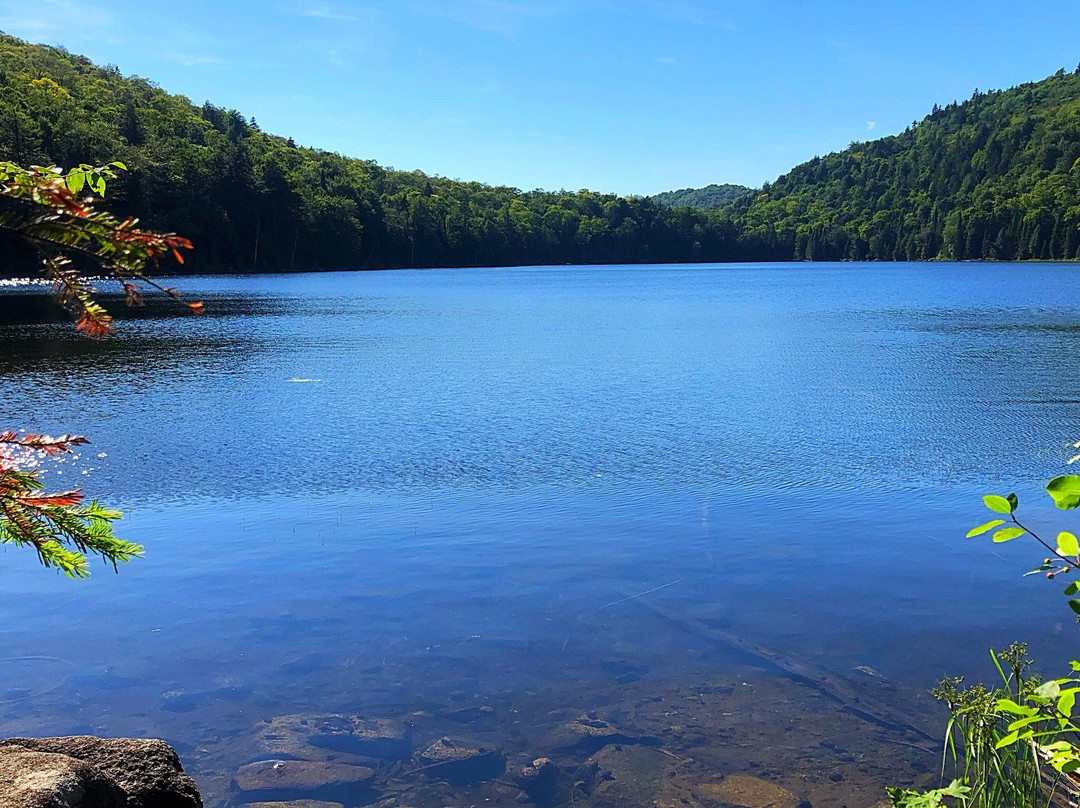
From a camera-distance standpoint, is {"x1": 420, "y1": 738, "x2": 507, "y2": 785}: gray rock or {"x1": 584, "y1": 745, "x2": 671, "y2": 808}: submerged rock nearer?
{"x1": 584, "y1": 745, "x2": 671, "y2": 808}: submerged rock

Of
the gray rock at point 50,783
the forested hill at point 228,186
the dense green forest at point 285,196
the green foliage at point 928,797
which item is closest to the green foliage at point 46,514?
the gray rock at point 50,783

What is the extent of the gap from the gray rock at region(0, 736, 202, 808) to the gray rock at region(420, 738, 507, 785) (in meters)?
2.49

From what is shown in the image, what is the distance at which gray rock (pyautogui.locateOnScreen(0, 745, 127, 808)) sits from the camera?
2412 millimetres

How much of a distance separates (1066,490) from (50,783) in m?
2.72

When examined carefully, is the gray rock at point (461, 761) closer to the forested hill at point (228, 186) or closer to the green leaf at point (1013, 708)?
the green leaf at point (1013, 708)

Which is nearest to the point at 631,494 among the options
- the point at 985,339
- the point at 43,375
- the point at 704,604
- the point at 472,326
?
the point at 704,604

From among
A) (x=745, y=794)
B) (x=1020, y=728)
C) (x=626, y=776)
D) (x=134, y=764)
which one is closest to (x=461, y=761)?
(x=626, y=776)

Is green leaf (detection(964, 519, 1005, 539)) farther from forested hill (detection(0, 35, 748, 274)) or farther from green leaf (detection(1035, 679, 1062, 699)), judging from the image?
forested hill (detection(0, 35, 748, 274))

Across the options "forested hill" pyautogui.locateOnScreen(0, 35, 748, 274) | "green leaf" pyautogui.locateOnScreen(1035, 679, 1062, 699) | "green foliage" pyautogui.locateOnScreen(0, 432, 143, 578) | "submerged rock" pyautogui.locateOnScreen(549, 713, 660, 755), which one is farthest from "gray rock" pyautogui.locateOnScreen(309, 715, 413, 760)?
"forested hill" pyautogui.locateOnScreen(0, 35, 748, 274)

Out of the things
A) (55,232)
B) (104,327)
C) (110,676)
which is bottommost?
(110,676)

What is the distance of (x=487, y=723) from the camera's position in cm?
624

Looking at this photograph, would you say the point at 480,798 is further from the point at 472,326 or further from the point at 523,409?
the point at 472,326

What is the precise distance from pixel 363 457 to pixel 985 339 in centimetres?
2704

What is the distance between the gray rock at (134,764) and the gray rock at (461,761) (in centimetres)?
249
